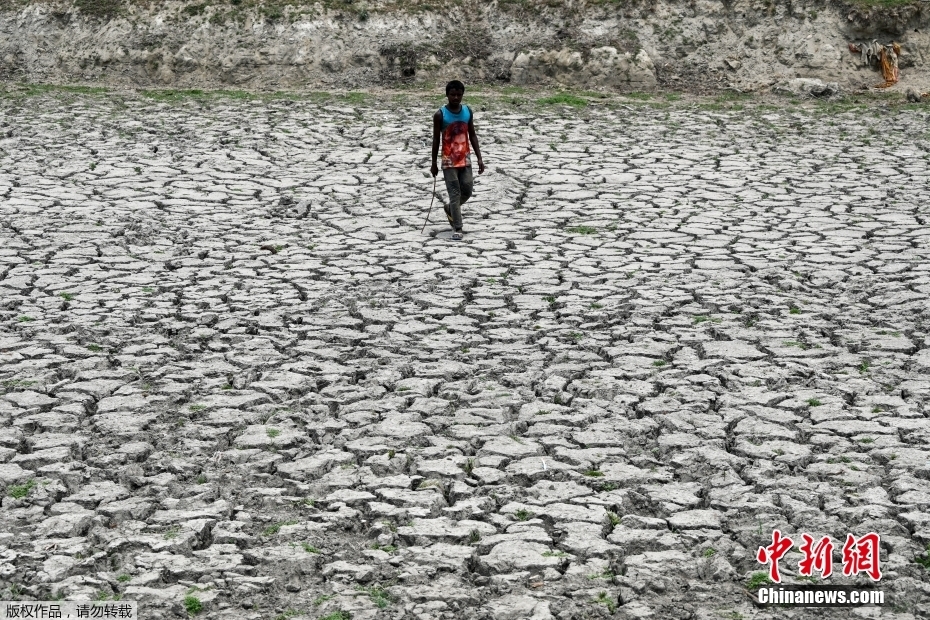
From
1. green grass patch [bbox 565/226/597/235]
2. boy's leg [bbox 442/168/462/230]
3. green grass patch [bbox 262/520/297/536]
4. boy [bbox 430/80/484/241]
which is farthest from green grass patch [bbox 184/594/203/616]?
green grass patch [bbox 565/226/597/235]

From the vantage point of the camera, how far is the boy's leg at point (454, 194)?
9.79 metres

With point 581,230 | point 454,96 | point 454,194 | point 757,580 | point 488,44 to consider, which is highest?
point 488,44

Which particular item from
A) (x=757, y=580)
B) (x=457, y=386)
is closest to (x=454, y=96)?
(x=457, y=386)

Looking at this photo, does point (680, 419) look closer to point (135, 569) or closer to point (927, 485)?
point (927, 485)

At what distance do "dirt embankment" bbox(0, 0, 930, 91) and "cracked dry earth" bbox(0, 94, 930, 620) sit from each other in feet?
21.3

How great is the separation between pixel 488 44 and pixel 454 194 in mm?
10125

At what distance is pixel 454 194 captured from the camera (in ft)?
32.2

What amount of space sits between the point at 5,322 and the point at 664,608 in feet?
16.4

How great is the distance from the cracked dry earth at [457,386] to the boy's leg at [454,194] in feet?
0.82

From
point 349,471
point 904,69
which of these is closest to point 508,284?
point 349,471

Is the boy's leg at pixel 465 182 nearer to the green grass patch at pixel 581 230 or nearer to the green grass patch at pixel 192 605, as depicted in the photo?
the green grass patch at pixel 581 230

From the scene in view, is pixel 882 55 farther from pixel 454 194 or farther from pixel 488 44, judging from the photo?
pixel 454 194

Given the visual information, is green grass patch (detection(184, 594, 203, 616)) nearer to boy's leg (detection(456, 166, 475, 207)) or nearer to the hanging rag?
boy's leg (detection(456, 166, 475, 207))

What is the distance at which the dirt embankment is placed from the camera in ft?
60.7
